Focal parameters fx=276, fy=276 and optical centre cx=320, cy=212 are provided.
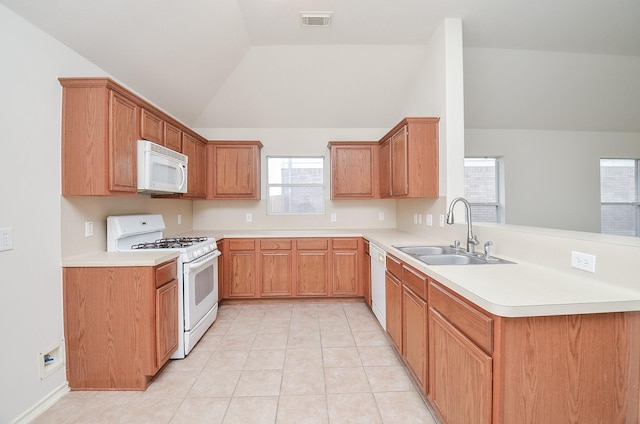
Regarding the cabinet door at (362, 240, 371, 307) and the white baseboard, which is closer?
the white baseboard

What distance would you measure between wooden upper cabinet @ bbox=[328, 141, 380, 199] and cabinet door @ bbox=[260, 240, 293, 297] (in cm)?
104

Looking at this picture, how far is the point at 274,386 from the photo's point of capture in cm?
198

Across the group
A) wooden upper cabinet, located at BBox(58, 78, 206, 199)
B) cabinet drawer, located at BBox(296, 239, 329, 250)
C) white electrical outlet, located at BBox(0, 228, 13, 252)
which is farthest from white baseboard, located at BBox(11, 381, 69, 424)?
cabinet drawer, located at BBox(296, 239, 329, 250)

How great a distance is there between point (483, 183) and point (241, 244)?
3.77 metres

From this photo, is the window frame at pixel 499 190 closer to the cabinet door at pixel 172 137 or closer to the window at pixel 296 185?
the window at pixel 296 185

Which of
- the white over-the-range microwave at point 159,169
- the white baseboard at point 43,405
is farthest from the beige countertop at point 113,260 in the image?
the white baseboard at point 43,405

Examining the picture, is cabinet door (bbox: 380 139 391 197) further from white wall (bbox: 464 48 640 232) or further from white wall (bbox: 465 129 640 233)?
white wall (bbox: 465 129 640 233)

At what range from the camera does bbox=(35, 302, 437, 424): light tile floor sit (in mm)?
1702

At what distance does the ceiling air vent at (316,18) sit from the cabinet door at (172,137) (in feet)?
5.60

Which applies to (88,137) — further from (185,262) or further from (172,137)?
(185,262)

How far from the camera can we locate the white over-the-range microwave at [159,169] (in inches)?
88.3

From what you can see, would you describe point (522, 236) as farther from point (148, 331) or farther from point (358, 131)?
point (358, 131)

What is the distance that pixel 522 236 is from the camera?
5.77 ft

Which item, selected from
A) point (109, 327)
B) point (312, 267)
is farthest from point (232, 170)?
point (109, 327)
